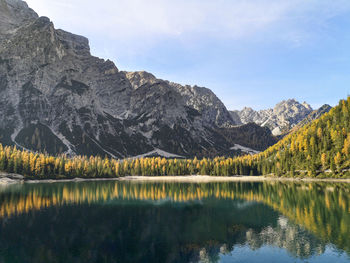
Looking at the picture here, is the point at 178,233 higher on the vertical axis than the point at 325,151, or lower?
lower

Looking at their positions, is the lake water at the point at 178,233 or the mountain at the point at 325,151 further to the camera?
the mountain at the point at 325,151

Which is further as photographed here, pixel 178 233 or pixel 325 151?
pixel 325 151

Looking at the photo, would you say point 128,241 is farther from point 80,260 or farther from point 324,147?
point 324,147

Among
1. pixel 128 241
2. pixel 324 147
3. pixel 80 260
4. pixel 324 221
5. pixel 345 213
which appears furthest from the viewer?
pixel 324 147

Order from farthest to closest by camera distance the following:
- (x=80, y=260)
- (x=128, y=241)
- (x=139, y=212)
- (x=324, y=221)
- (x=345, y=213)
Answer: (x=139, y=212) → (x=345, y=213) → (x=324, y=221) → (x=128, y=241) → (x=80, y=260)

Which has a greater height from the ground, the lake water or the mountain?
the mountain

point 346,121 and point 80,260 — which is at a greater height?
point 346,121

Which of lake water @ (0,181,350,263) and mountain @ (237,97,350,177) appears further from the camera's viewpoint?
mountain @ (237,97,350,177)

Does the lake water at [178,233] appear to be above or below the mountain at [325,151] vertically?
below

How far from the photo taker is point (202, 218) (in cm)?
6175

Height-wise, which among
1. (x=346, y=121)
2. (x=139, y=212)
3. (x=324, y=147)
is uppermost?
(x=346, y=121)

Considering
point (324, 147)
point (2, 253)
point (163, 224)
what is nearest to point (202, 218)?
point (163, 224)

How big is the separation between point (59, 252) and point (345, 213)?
59414mm

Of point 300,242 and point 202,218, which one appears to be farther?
point 202,218
